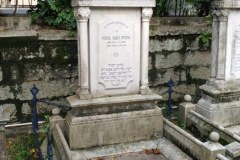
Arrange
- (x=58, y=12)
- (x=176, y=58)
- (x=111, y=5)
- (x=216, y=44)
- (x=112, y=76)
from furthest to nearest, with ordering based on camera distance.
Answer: (x=176, y=58), (x=58, y=12), (x=216, y=44), (x=112, y=76), (x=111, y=5)

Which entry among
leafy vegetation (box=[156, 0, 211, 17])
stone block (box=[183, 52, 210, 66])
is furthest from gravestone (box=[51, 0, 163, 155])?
leafy vegetation (box=[156, 0, 211, 17])

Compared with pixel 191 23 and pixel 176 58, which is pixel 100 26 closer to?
pixel 176 58

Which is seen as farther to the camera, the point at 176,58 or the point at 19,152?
the point at 176,58

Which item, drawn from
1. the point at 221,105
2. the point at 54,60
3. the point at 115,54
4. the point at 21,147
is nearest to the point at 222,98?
the point at 221,105

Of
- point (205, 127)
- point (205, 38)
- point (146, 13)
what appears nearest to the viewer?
point (146, 13)

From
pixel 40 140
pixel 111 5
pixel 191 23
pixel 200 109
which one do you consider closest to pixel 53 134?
pixel 40 140

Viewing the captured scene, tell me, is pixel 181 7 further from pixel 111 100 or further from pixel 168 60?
pixel 111 100

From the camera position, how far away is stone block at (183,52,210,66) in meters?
8.09

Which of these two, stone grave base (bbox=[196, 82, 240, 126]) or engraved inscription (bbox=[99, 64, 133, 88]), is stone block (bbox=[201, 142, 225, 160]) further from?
engraved inscription (bbox=[99, 64, 133, 88])

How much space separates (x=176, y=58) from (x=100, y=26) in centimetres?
302

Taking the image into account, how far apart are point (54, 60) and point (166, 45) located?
2.66 metres

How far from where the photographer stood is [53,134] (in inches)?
229

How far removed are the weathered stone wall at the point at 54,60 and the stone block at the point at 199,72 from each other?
0.52ft

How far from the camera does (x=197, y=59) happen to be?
8180 millimetres
